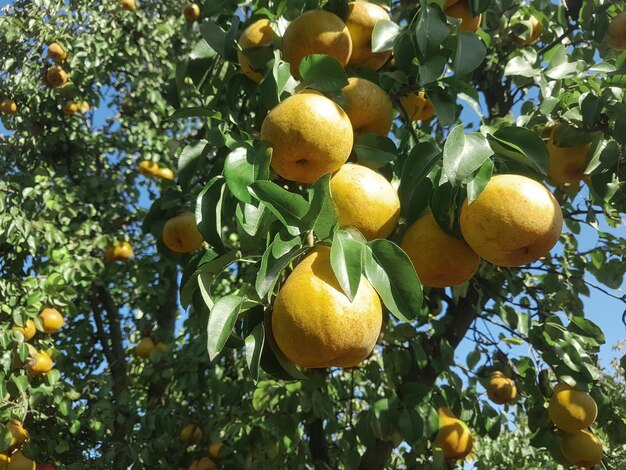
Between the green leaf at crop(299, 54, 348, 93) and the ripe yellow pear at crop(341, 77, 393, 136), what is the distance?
0.19 feet

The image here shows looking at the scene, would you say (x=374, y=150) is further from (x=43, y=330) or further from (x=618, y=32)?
(x=43, y=330)

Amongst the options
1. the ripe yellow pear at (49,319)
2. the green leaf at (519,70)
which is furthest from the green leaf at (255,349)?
the ripe yellow pear at (49,319)

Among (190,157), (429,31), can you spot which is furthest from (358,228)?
(190,157)

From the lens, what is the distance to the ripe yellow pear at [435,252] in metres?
1.25

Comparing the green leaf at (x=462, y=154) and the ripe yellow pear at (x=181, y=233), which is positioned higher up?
the green leaf at (x=462, y=154)

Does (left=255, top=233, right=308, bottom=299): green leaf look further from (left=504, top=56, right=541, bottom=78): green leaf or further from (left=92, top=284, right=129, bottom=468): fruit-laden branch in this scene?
(left=92, top=284, right=129, bottom=468): fruit-laden branch

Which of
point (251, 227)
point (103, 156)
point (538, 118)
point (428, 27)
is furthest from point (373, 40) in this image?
point (103, 156)

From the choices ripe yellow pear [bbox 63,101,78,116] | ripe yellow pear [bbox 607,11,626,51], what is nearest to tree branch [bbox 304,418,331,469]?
ripe yellow pear [bbox 607,11,626,51]

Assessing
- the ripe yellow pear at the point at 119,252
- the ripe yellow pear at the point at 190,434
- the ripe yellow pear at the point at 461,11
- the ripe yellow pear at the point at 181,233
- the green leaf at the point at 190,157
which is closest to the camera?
the green leaf at the point at 190,157

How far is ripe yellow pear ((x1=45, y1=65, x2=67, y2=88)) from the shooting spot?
4.81m

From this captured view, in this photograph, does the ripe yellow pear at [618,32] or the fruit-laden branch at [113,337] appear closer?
the ripe yellow pear at [618,32]

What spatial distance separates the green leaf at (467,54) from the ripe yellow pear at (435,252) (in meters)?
0.48

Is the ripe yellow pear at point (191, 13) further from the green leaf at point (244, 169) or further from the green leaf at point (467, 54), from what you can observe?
the green leaf at point (244, 169)

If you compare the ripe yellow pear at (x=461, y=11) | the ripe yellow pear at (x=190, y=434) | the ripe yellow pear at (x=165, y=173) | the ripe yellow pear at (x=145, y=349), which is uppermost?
the ripe yellow pear at (x=461, y=11)
